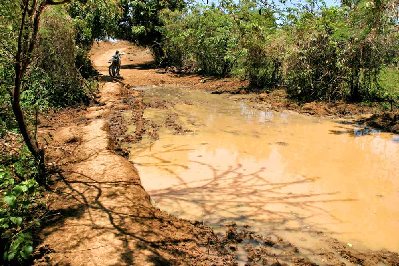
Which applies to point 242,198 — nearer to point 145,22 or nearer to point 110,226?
point 110,226

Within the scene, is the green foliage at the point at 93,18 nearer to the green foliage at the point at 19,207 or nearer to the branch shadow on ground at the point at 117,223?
the green foliage at the point at 19,207

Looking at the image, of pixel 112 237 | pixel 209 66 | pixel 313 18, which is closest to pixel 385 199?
pixel 112 237

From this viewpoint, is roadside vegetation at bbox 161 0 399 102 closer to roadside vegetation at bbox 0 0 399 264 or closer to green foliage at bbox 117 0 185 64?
roadside vegetation at bbox 0 0 399 264

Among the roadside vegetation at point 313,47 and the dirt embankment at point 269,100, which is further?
the roadside vegetation at point 313,47

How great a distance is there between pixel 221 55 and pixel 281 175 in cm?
1210

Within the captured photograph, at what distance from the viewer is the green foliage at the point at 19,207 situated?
9.86ft

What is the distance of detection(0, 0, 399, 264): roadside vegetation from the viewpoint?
508 centimetres

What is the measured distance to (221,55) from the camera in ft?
58.2

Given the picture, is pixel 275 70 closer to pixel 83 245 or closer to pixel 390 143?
pixel 390 143

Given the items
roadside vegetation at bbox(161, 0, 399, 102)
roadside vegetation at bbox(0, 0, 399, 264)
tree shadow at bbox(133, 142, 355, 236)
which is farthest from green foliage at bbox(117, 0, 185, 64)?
tree shadow at bbox(133, 142, 355, 236)

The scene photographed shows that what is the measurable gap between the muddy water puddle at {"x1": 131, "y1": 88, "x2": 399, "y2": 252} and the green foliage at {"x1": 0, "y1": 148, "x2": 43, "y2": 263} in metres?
1.71

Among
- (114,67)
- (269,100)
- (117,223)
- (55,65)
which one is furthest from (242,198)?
(114,67)

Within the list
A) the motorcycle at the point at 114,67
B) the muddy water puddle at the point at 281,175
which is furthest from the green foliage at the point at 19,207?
the motorcycle at the point at 114,67

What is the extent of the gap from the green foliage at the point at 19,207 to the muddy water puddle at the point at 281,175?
1707 mm
